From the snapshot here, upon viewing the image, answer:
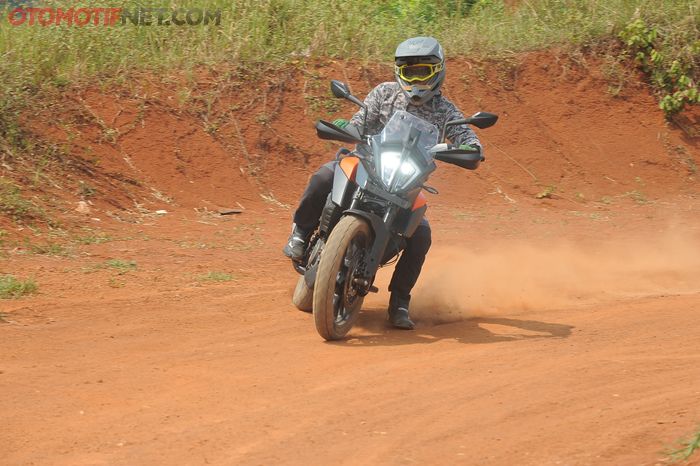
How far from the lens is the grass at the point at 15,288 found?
6883mm

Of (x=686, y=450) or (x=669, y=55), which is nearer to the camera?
(x=686, y=450)

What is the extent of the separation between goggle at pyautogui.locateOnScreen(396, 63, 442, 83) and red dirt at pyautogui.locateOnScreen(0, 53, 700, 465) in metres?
1.73

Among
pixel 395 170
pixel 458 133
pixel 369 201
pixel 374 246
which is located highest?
pixel 458 133

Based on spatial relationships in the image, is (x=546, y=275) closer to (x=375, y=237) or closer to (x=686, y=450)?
(x=375, y=237)

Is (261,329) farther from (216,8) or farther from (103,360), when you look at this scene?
(216,8)

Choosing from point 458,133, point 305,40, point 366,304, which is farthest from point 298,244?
point 305,40

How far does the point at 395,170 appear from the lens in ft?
20.2

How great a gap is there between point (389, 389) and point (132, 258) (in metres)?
4.15

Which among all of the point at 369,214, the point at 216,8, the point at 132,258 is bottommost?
the point at 132,258

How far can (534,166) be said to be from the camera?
13.9 metres

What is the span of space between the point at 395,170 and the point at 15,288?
2.89 m

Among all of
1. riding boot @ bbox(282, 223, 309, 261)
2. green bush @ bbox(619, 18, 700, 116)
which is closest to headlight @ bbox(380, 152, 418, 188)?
riding boot @ bbox(282, 223, 309, 261)

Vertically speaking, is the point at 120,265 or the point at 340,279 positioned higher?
the point at 340,279

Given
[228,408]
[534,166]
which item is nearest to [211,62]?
[534,166]
